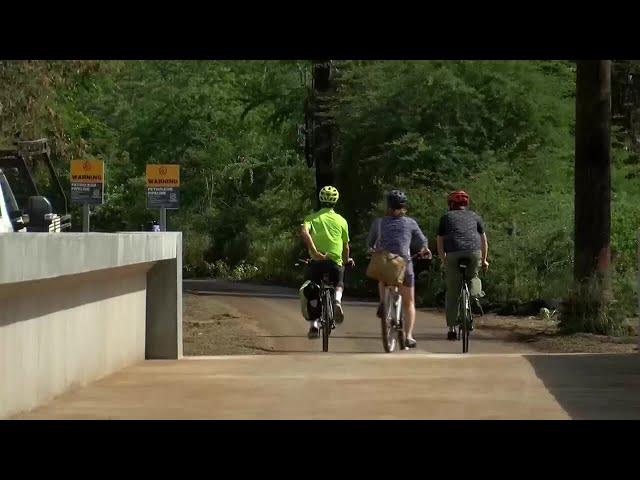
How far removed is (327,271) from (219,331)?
21.8ft

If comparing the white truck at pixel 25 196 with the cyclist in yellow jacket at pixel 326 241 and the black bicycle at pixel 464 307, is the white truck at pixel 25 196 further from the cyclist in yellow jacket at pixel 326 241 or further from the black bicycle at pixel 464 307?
the black bicycle at pixel 464 307

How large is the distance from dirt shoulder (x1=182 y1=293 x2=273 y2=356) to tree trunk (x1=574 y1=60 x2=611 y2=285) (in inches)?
194

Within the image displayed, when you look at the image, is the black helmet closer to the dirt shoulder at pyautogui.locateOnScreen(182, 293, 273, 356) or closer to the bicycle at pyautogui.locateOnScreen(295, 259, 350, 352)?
the bicycle at pyautogui.locateOnScreen(295, 259, 350, 352)

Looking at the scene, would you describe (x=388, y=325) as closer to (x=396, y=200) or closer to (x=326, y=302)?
(x=326, y=302)

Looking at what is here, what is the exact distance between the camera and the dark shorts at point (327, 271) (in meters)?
18.9

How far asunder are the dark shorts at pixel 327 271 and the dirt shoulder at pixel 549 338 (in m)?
3.60

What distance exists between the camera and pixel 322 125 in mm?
43531

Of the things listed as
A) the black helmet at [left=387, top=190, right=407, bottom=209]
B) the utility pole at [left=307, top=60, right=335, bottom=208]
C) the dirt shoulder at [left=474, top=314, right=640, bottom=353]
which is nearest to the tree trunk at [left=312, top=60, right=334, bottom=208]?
the utility pole at [left=307, top=60, right=335, bottom=208]

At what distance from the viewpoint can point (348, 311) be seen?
31219mm

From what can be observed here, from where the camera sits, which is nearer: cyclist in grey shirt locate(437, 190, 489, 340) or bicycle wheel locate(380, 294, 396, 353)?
bicycle wheel locate(380, 294, 396, 353)

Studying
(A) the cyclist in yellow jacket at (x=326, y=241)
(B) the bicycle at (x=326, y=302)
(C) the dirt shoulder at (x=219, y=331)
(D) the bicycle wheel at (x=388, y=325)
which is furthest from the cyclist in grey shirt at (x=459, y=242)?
(C) the dirt shoulder at (x=219, y=331)

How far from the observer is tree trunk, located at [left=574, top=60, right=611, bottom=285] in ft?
76.5

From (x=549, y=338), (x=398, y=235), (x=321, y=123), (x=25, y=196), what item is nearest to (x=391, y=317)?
(x=398, y=235)
